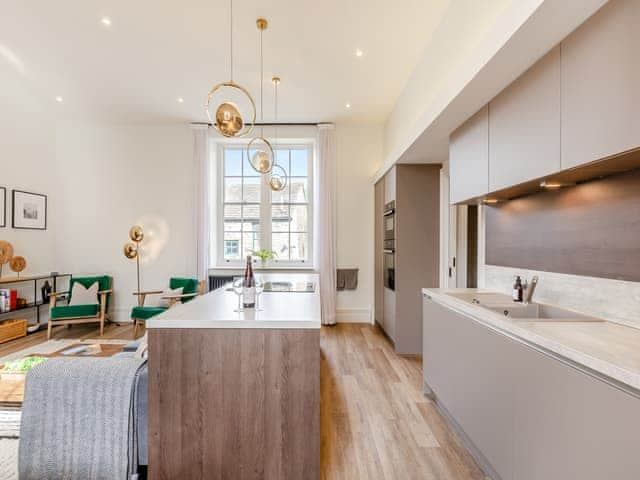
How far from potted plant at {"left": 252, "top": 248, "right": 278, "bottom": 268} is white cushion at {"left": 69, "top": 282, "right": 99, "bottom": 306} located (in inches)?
95.6

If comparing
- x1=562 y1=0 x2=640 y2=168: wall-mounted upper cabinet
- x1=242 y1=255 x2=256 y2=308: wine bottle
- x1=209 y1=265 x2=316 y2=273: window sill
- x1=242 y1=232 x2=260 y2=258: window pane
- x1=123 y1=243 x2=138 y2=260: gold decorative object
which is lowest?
x1=209 y1=265 x2=316 y2=273: window sill

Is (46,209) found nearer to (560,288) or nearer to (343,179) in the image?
(343,179)

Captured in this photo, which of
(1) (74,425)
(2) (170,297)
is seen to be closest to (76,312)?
(2) (170,297)

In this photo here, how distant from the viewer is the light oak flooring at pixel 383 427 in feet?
6.19

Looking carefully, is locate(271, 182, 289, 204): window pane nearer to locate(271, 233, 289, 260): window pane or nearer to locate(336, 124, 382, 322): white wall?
locate(271, 233, 289, 260): window pane

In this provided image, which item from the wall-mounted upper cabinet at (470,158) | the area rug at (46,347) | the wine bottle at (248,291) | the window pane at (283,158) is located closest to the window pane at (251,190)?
the window pane at (283,158)

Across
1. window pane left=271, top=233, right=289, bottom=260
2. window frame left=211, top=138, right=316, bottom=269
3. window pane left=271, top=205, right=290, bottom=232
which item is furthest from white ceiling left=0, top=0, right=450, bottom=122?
window pane left=271, top=233, right=289, bottom=260

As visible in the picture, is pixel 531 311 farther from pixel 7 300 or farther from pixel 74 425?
pixel 7 300

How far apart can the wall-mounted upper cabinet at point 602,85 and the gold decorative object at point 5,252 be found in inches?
243

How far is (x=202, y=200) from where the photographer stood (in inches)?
205

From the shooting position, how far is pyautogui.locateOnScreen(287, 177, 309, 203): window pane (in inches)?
220

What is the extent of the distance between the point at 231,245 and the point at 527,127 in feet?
15.5

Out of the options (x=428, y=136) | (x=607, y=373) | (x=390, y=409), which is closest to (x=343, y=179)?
(x=428, y=136)

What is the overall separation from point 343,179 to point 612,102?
13.8ft
